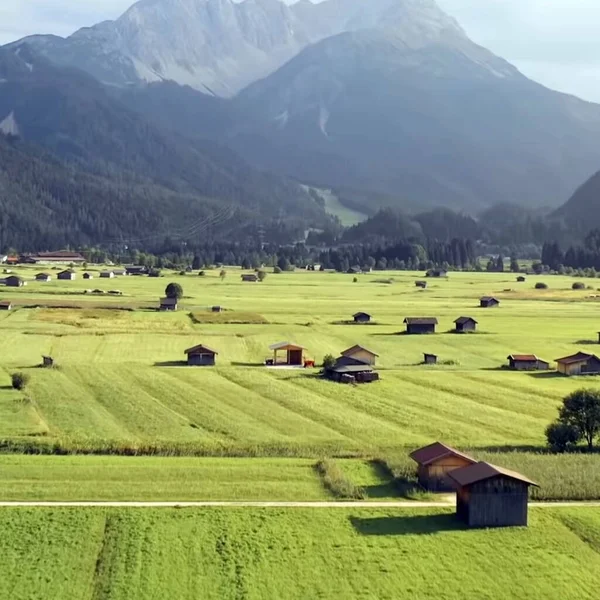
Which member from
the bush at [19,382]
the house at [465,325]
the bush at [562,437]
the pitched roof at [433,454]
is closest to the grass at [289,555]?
the pitched roof at [433,454]

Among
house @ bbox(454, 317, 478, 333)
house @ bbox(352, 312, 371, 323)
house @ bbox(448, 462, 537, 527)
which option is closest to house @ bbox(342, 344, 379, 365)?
house @ bbox(454, 317, 478, 333)

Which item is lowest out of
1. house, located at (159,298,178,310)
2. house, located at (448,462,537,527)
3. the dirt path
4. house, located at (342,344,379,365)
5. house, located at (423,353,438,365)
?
the dirt path

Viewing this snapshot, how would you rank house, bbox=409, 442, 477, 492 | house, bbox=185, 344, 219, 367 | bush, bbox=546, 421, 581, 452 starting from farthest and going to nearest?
house, bbox=185, 344, 219, 367 < bush, bbox=546, 421, 581, 452 < house, bbox=409, 442, 477, 492

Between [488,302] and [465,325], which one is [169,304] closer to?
[465,325]

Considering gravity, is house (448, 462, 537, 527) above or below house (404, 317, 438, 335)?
below

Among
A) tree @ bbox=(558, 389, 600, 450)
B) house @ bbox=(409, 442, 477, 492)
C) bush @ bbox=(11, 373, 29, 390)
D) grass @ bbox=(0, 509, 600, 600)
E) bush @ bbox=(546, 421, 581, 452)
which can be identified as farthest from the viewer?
bush @ bbox=(11, 373, 29, 390)

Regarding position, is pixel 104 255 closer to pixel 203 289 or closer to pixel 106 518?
pixel 203 289

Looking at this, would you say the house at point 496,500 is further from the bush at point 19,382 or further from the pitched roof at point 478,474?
the bush at point 19,382

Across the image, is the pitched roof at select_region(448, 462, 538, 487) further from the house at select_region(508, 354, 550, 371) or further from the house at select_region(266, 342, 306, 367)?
the house at select_region(508, 354, 550, 371)
